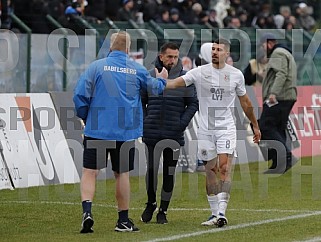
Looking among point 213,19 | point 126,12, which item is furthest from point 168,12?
point 126,12

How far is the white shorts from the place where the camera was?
39.5 feet

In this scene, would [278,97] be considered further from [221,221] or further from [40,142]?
[221,221]

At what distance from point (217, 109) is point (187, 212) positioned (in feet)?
5.76

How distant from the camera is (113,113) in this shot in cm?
1109

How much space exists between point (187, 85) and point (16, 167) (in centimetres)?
450

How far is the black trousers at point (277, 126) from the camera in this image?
1856 centimetres

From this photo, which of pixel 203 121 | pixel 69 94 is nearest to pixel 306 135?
pixel 69 94

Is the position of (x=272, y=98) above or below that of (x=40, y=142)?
above

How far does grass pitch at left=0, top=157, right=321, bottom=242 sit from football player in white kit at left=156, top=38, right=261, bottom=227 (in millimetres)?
501

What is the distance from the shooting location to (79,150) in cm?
1672

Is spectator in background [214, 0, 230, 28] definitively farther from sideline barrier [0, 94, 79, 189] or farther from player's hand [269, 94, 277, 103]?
sideline barrier [0, 94, 79, 189]

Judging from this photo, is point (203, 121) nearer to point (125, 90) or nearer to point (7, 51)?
point (125, 90)

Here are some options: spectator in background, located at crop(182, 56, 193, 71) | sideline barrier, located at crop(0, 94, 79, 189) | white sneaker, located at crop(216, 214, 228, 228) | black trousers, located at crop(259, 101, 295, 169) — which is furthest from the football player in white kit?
spectator in background, located at crop(182, 56, 193, 71)

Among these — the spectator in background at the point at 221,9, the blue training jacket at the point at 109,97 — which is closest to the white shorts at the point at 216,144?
the blue training jacket at the point at 109,97
